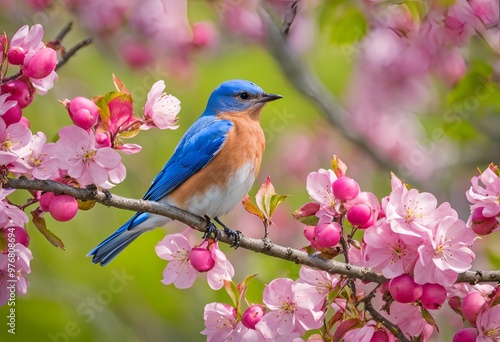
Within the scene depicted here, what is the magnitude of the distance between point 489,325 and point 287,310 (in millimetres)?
751

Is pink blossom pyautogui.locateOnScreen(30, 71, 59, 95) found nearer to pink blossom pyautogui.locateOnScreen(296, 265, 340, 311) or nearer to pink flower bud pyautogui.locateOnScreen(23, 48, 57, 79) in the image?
pink flower bud pyautogui.locateOnScreen(23, 48, 57, 79)

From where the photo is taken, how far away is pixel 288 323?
2959mm

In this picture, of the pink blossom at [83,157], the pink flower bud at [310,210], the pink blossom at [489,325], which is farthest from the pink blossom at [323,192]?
the pink blossom at [83,157]

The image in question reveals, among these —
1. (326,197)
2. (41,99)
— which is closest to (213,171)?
(326,197)

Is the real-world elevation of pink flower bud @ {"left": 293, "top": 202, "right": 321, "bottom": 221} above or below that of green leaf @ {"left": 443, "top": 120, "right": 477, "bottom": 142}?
above

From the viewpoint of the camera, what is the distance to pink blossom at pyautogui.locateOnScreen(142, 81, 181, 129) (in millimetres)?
2850

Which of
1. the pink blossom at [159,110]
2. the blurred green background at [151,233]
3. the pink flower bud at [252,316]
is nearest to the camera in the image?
the pink blossom at [159,110]

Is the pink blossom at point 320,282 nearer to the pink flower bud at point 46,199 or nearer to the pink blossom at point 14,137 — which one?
the pink flower bud at point 46,199

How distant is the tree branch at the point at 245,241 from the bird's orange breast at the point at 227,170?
41.9 inches

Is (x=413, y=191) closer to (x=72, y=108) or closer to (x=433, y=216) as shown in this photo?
(x=433, y=216)

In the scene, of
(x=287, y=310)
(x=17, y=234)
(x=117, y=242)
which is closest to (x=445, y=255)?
(x=287, y=310)

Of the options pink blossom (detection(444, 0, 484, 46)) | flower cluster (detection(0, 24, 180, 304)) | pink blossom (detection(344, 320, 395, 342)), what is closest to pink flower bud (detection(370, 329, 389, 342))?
pink blossom (detection(344, 320, 395, 342))

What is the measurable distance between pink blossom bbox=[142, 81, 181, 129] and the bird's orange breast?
1189mm

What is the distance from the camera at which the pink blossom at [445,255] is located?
8.64 feet
